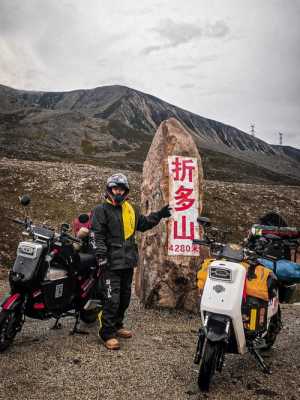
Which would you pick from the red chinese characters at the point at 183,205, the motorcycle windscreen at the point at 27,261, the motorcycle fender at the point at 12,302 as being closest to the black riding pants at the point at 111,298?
the motorcycle windscreen at the point at 27,261

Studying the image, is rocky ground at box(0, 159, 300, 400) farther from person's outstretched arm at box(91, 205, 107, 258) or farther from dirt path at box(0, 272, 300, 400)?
person's outstretched arm at box(91, 205, 107, 258)

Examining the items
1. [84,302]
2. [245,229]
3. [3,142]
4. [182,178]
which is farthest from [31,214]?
[3,142]

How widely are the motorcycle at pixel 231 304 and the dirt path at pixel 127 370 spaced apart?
34 centimetres

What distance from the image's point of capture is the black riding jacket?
5875mm

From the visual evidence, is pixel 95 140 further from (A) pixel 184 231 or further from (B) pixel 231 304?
(B) pixel 231 304

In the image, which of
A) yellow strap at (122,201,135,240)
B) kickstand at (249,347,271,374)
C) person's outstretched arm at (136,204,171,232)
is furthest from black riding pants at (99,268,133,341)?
kickstand at (249,347,271,374)

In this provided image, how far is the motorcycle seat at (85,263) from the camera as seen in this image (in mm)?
6160

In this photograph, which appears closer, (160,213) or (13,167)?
(160,213)

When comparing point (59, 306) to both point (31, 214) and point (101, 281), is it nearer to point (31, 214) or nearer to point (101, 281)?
point (101, 281)

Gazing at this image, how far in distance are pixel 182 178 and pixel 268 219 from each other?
2123mm

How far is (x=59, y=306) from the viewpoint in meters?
5.78

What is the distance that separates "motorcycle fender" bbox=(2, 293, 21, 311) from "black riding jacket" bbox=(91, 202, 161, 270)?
4.11ft

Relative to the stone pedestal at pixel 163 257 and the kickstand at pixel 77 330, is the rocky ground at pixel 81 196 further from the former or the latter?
the kickstand at pixel 77 330

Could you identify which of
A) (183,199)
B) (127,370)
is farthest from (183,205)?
(127,370)
